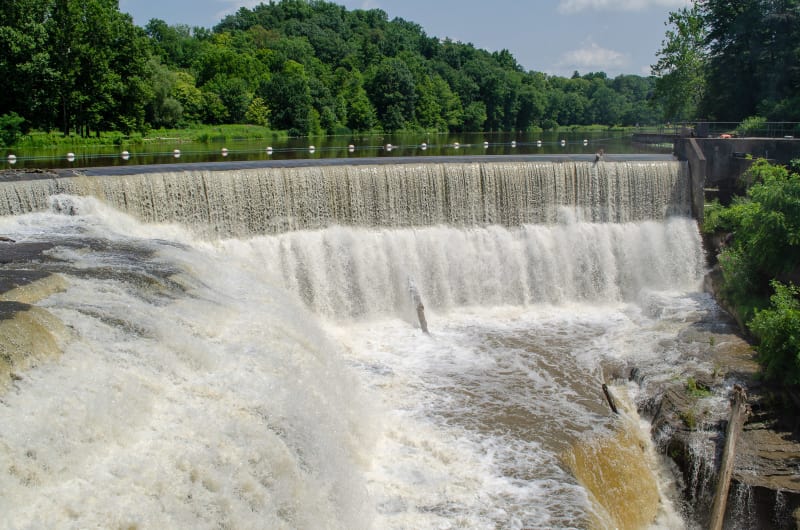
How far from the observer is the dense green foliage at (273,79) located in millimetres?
29094

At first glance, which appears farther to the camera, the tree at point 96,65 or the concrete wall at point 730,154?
the tree at point 96,65

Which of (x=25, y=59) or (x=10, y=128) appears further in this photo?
(x=25, y=59)

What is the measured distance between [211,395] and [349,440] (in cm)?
204

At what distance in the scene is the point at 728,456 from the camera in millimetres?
8742

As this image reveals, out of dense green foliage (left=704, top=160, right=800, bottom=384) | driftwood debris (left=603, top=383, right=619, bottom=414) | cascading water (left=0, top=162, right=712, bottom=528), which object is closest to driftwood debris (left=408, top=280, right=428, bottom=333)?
cascading water (left=0, top=162, right=712, bottom=528)

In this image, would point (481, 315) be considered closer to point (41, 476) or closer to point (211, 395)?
point (211, 395)

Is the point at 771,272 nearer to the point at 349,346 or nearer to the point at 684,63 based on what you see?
the point at 349,346

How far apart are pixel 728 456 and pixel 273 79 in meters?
43.7

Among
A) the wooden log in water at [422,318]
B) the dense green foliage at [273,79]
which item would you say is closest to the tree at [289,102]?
the dense green foliage at [273,79]

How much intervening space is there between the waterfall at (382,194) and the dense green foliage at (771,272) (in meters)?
3.29

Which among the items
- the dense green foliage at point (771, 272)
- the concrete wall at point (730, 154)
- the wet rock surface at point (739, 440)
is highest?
the concrete wall at point (730, 154)

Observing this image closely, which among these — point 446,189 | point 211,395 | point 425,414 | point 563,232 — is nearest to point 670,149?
point 563,232

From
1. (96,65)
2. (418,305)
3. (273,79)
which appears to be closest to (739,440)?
(418,305)

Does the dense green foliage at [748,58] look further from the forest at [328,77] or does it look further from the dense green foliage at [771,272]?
the dense green foliage at [771,272]
